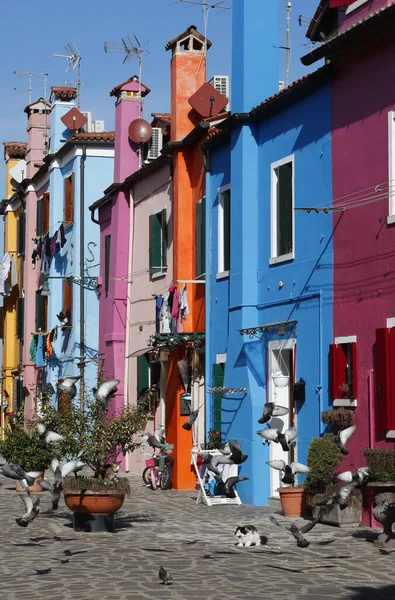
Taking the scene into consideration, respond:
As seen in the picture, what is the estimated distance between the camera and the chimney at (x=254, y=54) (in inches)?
813

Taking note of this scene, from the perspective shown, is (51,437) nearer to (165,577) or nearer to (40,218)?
(165,577)

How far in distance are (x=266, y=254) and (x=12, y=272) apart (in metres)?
27.0

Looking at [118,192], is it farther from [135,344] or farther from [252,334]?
[252,334]

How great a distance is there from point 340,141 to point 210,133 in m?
5.71

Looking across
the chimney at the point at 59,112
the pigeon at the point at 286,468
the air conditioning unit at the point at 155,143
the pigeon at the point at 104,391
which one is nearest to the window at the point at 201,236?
the air conditioning unit at the point at 155,143

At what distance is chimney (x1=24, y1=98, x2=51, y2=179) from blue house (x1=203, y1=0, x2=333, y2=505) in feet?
69.7

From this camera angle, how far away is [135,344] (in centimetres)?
2881

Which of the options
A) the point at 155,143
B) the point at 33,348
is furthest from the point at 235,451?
the point at 33,348

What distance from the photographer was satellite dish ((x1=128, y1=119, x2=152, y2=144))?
94.7 ft

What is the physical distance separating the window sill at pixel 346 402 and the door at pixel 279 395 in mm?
2507

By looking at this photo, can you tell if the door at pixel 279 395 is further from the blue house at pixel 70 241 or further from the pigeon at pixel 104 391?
the blue house at pixel 70 241

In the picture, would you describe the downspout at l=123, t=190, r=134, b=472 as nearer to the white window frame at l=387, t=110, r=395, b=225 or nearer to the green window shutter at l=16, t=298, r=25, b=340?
the white window frame at l=387, t=110, r=395, b=225

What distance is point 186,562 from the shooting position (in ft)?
40.8

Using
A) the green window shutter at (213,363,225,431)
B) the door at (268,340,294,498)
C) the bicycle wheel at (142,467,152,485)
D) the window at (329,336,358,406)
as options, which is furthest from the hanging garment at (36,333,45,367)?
the window at (329,336,358,406)
